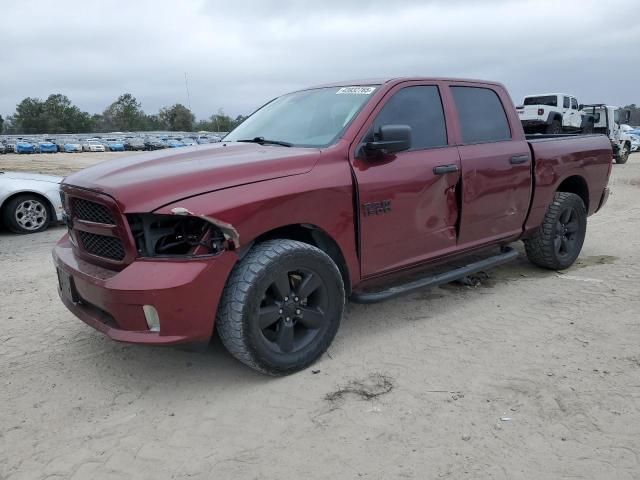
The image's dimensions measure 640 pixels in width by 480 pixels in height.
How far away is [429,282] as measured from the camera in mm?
3996

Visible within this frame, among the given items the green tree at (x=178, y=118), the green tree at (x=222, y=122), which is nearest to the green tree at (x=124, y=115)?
Answer: the green tree at (x=178, y=118)

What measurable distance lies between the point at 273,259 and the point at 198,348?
2.17 ft

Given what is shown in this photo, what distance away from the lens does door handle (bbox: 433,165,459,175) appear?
393 cm

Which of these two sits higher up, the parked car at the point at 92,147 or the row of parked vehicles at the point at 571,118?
the parked car at the point at 92,147

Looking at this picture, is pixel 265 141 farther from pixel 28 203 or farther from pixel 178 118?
pixel 178 118

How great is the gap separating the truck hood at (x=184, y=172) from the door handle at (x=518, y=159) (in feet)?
6.63

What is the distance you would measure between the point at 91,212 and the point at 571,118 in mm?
23156

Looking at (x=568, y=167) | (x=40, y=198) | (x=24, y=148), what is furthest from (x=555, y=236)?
(x=24, y=148)

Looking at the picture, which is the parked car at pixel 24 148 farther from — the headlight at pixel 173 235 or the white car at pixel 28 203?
the headlight at pixel 173 235

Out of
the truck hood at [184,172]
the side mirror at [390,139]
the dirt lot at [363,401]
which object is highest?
the side mirror at [390,139]

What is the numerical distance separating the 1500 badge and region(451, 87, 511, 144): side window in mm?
1101

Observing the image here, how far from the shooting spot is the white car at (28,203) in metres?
7.92

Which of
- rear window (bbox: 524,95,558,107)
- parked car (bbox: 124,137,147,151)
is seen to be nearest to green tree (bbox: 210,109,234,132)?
parked car (bbox: 124,137,147,151)

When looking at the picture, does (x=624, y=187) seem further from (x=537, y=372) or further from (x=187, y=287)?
(x=187, y=287)
